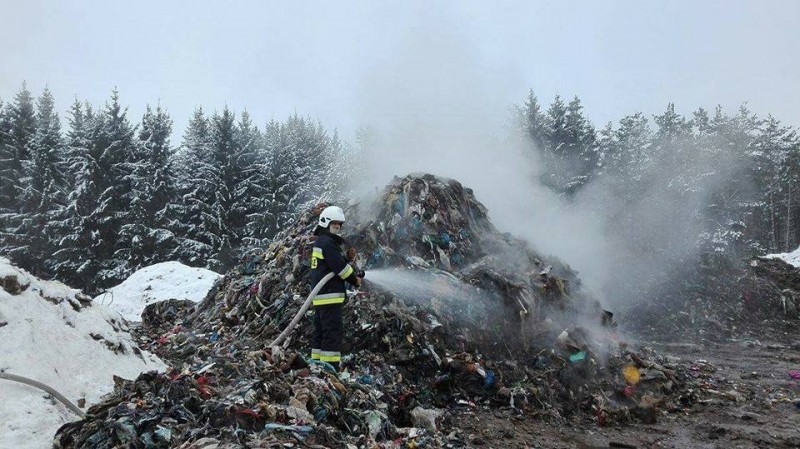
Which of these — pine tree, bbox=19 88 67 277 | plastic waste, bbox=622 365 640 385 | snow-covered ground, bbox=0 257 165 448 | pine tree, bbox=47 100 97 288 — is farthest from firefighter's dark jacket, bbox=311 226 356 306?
pine tree, bbox=19 88 67 277

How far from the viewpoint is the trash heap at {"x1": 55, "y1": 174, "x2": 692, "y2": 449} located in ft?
12.9

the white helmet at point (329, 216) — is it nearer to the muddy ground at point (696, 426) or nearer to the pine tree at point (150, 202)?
the muddy ground at point (696, 426)

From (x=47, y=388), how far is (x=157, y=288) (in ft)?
33.7

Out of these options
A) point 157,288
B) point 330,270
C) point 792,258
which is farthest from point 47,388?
point 792,258

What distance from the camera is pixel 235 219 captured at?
2612cm

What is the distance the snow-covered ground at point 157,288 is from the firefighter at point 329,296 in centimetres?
823

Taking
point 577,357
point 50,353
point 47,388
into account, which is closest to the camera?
point 47,388

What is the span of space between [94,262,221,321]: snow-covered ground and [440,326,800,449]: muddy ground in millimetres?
9704

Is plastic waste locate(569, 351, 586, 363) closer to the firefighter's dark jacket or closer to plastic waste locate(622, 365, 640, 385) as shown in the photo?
plastic waste locate(622, 365, 640, 385)

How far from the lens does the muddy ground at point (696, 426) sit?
5.41 meters

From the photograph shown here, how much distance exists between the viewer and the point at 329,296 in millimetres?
5773

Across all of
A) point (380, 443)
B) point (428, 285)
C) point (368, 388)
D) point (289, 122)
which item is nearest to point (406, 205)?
point (428, 285)

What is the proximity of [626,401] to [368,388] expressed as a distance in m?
3.75

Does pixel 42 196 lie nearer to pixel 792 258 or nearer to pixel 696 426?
pixel 696 426
